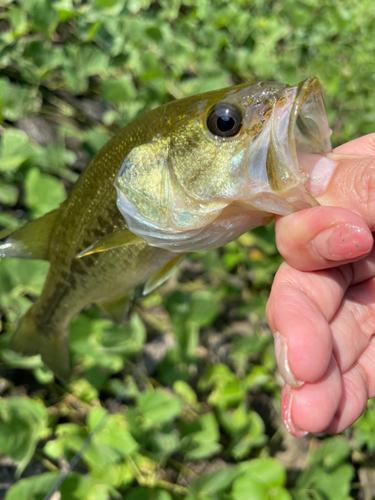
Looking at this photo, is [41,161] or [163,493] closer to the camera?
[163,493]

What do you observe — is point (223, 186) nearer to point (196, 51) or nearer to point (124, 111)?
point (124, 111)

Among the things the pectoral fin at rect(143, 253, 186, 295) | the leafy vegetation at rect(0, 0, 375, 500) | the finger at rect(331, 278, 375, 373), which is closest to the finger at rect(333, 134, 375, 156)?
the finger at rect(331, 278, 375, 373)

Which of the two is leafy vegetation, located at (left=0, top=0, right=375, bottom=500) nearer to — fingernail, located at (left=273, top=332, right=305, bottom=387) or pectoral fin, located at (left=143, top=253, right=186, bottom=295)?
pectoral fin, located at (left=143, top=253, right=186, bottom=295)

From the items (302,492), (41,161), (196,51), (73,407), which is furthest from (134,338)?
(196,51)

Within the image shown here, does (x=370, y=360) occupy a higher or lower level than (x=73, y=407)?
higher

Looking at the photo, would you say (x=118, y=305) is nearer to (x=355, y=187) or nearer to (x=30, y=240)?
(x=30, y=240)

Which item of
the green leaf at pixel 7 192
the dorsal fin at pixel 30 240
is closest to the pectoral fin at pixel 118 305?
the dorsal fin at pixel 30 240
